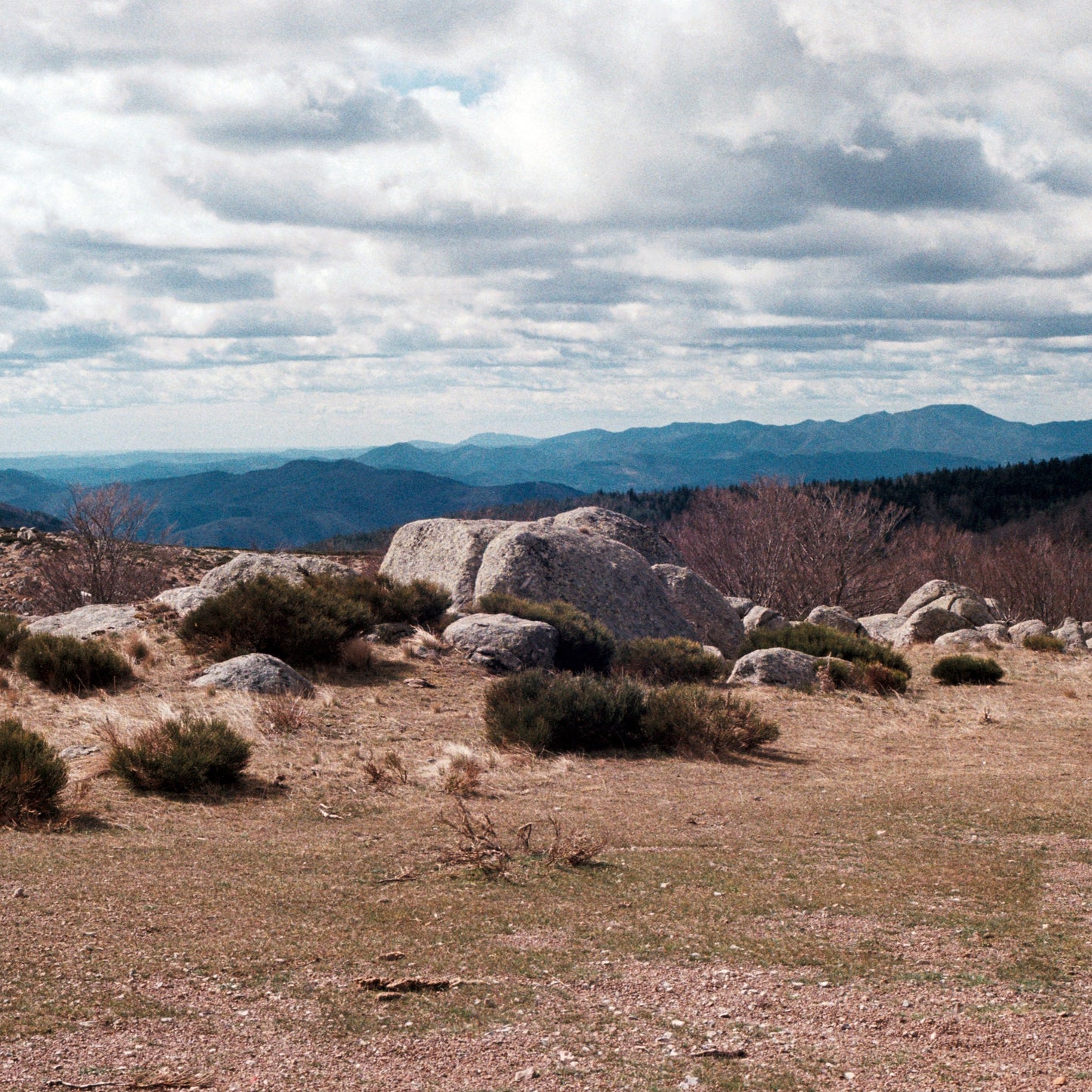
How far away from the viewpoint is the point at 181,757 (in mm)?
10047

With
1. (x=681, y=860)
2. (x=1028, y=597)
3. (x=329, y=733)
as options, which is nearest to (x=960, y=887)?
(x=681, y=860)

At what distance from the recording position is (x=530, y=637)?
55.9 ft

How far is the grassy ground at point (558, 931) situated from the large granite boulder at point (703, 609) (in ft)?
35.2

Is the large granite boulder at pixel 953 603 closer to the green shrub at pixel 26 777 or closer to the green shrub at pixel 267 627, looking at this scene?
the green shrub at pixel 267 627

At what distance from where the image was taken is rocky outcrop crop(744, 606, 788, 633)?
2494 cm

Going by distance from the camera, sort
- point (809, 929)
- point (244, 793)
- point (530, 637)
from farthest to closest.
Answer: point (530, 637) < point (244, 793) < point (809, 929)

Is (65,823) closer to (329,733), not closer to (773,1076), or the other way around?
(329,733)

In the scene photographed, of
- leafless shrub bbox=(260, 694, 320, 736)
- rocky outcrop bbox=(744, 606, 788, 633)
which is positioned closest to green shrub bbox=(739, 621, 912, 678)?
rocky outcrop bbox=(744, 606, 788, 633)

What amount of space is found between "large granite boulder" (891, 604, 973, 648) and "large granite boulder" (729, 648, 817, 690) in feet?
29.7

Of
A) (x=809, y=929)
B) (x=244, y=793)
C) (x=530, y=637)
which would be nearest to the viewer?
(x=809, y=929)

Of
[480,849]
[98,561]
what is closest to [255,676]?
[480,849]

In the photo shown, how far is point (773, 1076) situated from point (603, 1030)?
0.91m

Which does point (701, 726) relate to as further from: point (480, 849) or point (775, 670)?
point (480, 849)

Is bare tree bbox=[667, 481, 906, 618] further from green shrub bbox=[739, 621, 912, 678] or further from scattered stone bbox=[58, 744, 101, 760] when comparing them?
scattered stone bbox=[58, 744, 101, 760]
